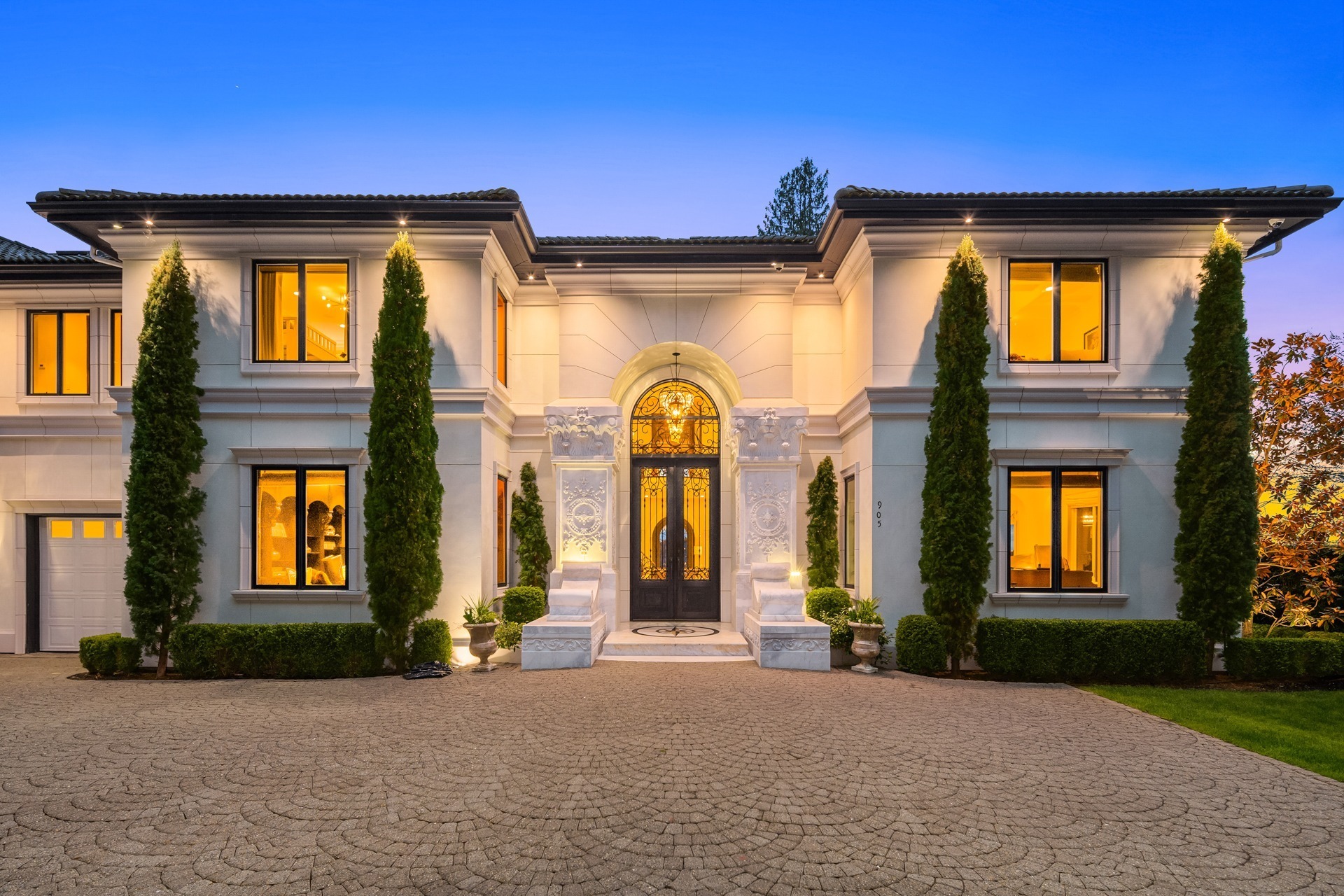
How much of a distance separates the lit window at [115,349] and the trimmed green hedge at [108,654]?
518 cm

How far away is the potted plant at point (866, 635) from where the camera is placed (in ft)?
33.6

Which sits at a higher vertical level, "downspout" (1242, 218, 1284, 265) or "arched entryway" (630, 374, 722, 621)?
"downspout" (1242, 218, 1284, 265)

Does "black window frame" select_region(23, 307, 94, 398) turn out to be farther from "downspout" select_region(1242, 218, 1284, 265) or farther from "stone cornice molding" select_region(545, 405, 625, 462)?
"downspout" select_region(1242, 218, 1284, 265)

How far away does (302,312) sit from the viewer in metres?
11.5

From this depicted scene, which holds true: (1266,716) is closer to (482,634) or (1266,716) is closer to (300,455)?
(482,634)

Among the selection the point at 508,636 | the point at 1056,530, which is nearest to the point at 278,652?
the point at 508,636

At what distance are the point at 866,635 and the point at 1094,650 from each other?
3144 millimetres

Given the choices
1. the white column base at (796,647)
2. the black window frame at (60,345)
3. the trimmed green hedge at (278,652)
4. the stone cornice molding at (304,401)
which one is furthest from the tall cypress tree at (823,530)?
the black window frame at (60,345)

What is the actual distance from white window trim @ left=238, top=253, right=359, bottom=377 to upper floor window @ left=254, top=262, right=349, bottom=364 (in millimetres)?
96

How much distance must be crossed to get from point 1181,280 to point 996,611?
20.0 ft

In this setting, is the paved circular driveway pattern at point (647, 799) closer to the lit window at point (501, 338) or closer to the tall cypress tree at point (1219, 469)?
the tall cypress tree at point (1219, 469)

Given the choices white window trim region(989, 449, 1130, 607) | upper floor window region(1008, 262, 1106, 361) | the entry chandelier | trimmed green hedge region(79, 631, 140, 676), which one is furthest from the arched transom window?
trimmed green hedge region(79, 631, 140, 676)

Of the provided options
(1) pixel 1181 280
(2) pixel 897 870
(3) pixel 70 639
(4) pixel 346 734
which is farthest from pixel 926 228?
(3) pixel 70 639

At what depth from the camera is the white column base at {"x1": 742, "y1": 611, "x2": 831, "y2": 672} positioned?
10.3 m
